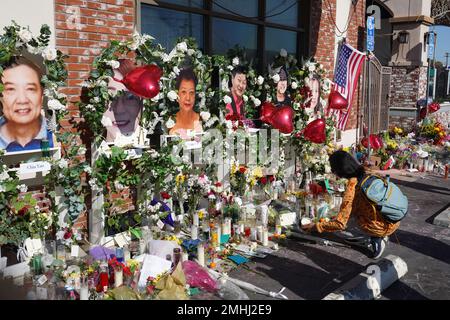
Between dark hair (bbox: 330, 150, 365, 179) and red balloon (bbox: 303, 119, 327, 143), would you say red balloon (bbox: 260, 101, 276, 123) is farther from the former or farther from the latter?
dark hair (bbox: 330, 150, 365, 179)

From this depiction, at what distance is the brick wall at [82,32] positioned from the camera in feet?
16.3

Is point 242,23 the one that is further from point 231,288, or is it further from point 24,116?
point 231,288

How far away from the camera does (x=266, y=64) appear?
8430mm

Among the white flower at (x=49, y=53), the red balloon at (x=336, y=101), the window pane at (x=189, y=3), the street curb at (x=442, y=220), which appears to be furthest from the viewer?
the red balloon at (x=336, y=101)

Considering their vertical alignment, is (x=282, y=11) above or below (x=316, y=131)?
above

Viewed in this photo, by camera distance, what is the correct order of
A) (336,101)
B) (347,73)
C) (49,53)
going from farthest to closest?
(347,73) < (336,101) < (49,53)

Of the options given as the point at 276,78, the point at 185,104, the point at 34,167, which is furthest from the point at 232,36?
the point at 34,167

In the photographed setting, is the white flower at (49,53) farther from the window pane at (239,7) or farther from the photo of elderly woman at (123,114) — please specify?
the window pane at (239,7)

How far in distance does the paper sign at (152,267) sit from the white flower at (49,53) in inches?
83.7

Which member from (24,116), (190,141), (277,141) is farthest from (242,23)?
(24,116)

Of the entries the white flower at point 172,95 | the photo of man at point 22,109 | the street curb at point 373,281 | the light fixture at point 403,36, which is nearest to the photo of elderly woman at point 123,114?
the white flower at point 172,95

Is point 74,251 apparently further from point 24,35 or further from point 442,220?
point 442,220

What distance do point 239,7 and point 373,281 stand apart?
5144 mm

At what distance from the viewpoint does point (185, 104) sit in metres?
6.27
